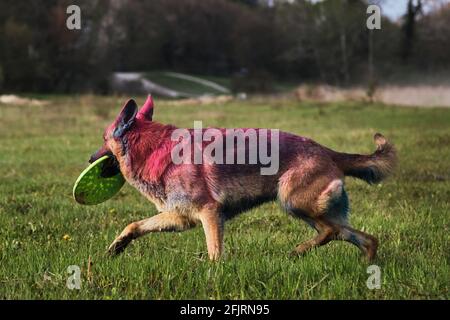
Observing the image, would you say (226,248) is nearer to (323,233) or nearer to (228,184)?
(228,184)

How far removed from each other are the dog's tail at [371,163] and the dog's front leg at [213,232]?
105 centimetres

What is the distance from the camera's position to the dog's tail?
16.5ft

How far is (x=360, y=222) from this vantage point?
6.57 meters

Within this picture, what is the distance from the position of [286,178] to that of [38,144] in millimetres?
10942

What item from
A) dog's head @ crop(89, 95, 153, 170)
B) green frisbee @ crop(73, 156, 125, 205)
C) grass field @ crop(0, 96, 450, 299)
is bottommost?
grass field @ crop(0, 96, 450, 299)

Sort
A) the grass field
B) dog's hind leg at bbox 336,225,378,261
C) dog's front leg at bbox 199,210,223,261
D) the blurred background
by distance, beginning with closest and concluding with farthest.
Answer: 1. the grass field
2. dog's front leg at bbox 199,210,223,261
3. dog's hind leg at bbox 336,225,378,261
4. the blurred background

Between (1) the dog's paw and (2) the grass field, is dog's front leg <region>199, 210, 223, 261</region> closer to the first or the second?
(2) the grass field

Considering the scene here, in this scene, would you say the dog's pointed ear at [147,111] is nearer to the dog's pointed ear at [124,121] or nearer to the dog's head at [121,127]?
the dog's head at [121,127]

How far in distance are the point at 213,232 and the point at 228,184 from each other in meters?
0.39

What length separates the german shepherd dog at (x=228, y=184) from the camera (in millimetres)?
4762

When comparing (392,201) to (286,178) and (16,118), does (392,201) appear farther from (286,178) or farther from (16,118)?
(16,118)

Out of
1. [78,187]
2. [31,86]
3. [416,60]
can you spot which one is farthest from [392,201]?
[31,86]

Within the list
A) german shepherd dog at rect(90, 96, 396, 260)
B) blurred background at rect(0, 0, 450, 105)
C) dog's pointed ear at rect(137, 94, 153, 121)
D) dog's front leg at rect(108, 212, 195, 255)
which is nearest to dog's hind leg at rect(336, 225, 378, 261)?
german shepherd dog at rect(90, 96, 396, 260)

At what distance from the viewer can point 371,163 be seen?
510 centimetres
